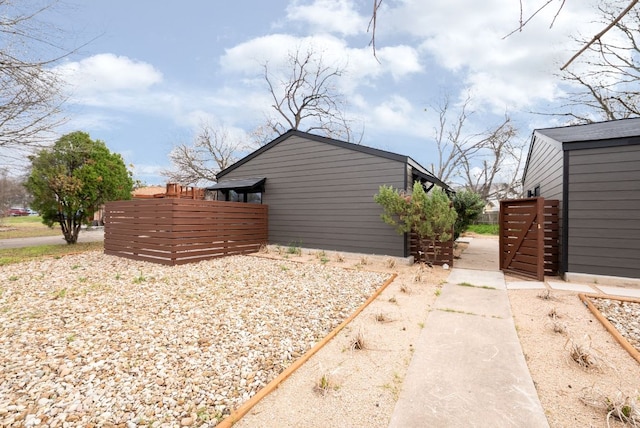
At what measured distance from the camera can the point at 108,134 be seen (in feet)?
28.2

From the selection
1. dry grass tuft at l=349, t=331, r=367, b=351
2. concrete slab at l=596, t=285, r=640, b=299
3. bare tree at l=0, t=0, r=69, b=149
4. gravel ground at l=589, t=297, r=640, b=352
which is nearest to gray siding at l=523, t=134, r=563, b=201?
concrete slab at l=596, t=285, r=640, b=299

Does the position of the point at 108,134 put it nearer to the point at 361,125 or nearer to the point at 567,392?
the point at 567,392

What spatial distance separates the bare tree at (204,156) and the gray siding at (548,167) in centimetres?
1911

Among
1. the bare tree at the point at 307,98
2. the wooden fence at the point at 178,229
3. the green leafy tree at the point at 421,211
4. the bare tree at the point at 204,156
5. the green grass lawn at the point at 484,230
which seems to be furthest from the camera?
the bare tree at the point at 204,156

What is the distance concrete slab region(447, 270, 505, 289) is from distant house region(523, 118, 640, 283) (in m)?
1.38

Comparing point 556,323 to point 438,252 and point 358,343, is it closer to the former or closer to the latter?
point 358,343

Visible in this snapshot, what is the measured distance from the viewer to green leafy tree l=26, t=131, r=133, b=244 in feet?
33.6

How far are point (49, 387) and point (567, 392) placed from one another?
14.0 feet

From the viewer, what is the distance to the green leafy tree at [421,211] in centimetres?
678

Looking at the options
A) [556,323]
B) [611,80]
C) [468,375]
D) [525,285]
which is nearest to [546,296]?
[525,285]

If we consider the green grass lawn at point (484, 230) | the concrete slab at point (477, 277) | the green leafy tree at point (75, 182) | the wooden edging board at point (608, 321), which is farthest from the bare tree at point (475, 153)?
the green leafy tree at point (75, 182)

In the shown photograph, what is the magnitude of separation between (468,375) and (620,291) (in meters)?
4.88

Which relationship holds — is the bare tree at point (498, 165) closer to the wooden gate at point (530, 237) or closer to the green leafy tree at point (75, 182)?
the wooden gate at point (530, 237)

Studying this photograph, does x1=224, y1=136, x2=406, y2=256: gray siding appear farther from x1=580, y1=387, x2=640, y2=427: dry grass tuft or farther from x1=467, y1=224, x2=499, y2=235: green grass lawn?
x1=467, y1=224, x2=499, y2=235: green grass lawn
